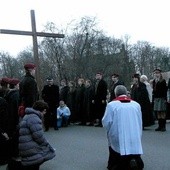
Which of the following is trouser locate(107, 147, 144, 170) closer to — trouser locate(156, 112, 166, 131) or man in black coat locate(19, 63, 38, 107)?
man in black coat locate(19, 63, 38, 107)

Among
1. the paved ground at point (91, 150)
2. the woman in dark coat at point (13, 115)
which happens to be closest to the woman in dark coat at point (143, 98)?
the paved ground at point (91, 150)

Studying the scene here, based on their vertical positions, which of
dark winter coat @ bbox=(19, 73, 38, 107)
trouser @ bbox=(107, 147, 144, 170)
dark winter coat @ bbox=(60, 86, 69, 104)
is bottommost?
trouser @ bbox=(107, 147, 144, 170)

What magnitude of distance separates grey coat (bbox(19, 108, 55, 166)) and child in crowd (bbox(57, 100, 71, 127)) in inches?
321

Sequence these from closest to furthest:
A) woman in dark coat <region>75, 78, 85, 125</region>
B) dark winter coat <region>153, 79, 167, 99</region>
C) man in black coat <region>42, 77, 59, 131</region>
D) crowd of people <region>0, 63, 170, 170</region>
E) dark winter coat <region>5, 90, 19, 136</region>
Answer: crowd of people <region>0, 63, 170, 170</region> < dark winter coat <region>5, 90, 19, 136</region> < dark winter coat <region>153, 79, 167, 99</region> < man in black coat <region>42, 77, 59, 131</region> < woman in dark coat <region>75, 78, 85, 125</region>

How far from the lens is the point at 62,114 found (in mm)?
15484

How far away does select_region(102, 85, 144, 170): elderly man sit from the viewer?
23.1ft

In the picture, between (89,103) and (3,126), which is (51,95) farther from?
(3,126)

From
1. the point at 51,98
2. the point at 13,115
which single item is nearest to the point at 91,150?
the point at 13,115

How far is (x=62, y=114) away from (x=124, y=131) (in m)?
8.56

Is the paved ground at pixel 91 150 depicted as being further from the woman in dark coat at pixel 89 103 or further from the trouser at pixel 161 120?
the woman in dark coat at pixel 89 103

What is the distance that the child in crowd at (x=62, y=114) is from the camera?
50.7 ft

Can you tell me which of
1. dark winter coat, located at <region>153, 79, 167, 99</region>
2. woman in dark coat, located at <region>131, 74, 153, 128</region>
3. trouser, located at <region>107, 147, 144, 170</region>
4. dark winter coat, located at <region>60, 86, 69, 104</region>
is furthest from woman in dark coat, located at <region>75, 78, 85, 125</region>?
trouser, located at <region>107, 147, 144, 170</region>

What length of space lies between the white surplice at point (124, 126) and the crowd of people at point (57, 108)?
2 centimetres

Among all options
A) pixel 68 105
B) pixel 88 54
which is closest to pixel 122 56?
pixel 88 54
